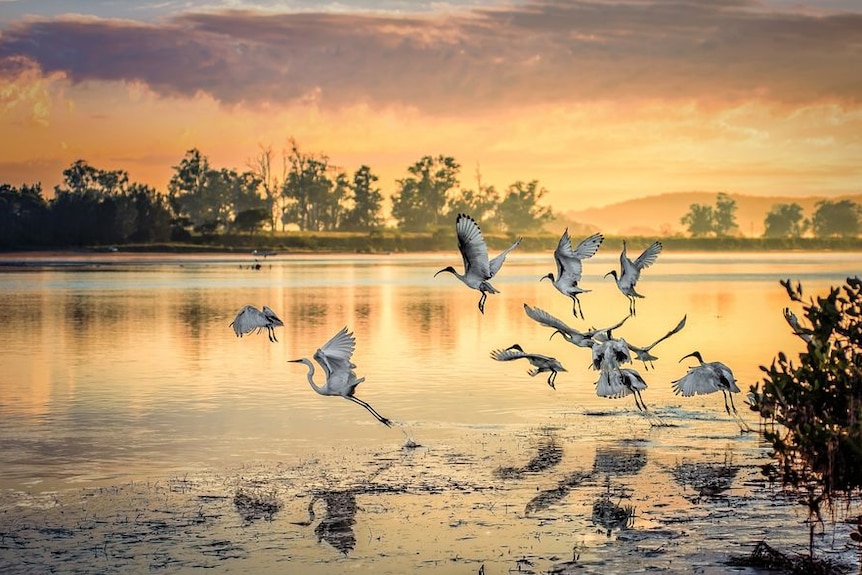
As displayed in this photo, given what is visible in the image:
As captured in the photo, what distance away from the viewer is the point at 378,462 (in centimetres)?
1780

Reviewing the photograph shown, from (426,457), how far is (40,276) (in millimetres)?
77307

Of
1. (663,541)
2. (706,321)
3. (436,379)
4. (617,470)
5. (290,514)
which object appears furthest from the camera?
(706,321)

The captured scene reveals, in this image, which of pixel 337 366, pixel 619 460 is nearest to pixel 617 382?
pixel 619 460

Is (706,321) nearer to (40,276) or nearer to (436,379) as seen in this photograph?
(436,379)

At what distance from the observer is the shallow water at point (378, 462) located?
1325 cm

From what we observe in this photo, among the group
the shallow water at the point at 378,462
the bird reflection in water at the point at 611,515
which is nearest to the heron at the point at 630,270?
the shallow water at the point at 378,462

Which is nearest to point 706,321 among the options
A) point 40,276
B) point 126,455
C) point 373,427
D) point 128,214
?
point 373,427

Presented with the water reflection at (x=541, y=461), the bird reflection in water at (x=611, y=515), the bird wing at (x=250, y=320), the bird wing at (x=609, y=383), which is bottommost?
the bird reflection in water at (x=611, y=515)

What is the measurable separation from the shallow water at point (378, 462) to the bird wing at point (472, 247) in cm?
280

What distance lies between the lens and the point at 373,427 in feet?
69.4

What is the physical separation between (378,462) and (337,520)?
335cm

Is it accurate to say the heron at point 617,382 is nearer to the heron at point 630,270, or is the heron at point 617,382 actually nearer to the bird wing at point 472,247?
the bird wing at point 472,247

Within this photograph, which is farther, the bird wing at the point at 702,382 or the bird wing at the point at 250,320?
the bird wing at the point at 250,320

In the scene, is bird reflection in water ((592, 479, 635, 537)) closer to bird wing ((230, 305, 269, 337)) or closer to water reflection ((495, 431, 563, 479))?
water reflection ((495, 431, 563, 479))
